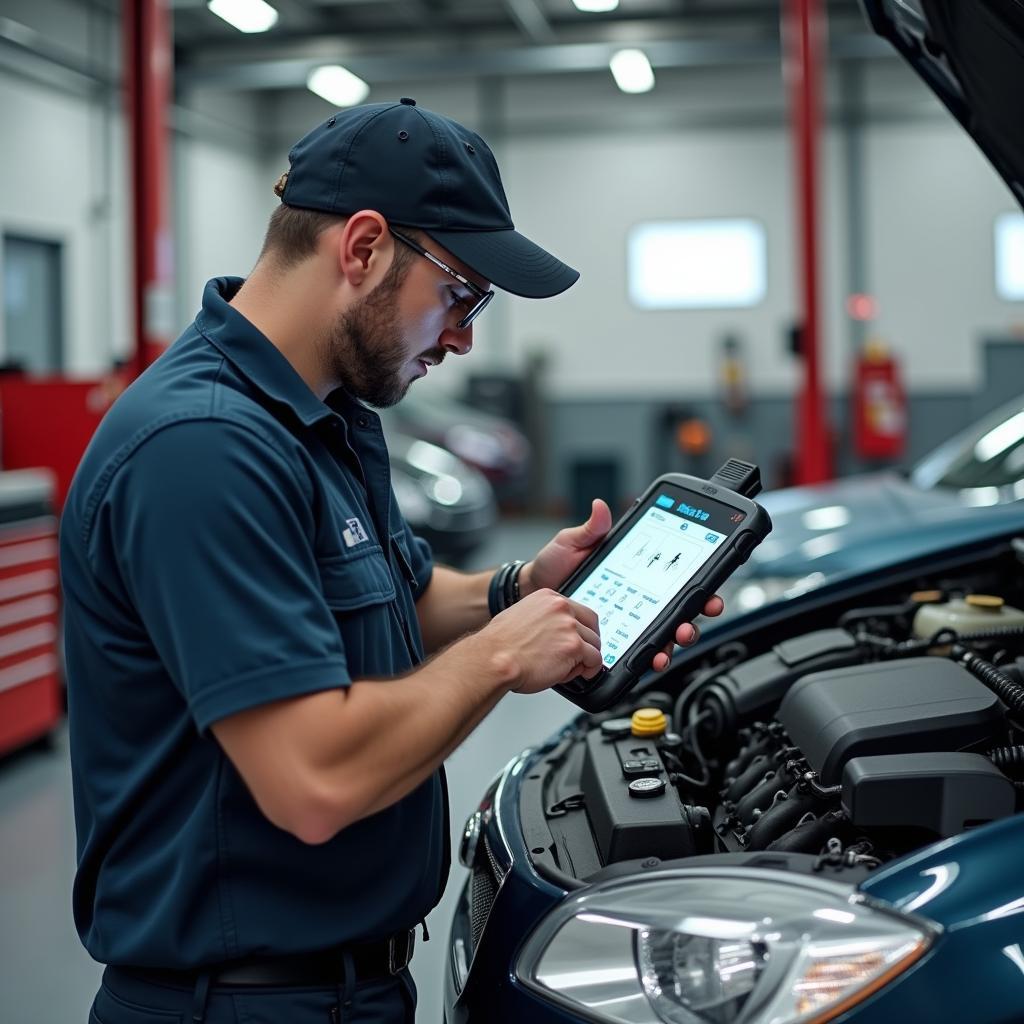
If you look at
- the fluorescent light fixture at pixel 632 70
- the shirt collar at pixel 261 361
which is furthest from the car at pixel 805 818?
the fluorescent light fixture at pixel 632 70

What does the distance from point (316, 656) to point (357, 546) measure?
0.69ft

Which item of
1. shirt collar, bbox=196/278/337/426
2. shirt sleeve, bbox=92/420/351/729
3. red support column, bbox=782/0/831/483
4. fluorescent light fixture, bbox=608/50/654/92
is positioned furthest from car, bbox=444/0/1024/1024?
fluorescent light fixture, bbox=608/50/654/92

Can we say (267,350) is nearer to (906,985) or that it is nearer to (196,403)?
(196,403)

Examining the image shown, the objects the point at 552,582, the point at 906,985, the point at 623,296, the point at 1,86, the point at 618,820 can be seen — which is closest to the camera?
the point at 906,985

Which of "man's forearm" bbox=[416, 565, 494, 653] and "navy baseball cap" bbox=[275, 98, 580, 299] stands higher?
"navy baseball cap" bbox=[275, 98, 580, 299]

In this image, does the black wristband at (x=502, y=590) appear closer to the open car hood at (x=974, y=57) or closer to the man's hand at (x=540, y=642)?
the man's hand at (x=540, y=642)

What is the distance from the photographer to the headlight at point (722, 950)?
1.02 meters

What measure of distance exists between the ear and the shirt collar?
107 mm

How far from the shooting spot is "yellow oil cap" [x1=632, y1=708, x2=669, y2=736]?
1.72m

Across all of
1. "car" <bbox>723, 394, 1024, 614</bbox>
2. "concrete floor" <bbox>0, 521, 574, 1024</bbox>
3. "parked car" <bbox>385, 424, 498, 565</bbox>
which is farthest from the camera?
"parked car" <bbox>385, 424, 498, 565</bbox>

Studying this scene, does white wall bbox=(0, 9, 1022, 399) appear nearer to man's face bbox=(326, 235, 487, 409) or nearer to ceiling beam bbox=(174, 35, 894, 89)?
ceiling beam bbox=(174, 35, 894, 89)

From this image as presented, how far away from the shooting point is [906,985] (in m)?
1.00

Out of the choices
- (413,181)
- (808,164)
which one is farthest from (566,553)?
(808,164)

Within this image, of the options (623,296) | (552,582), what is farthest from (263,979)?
(623,296)
